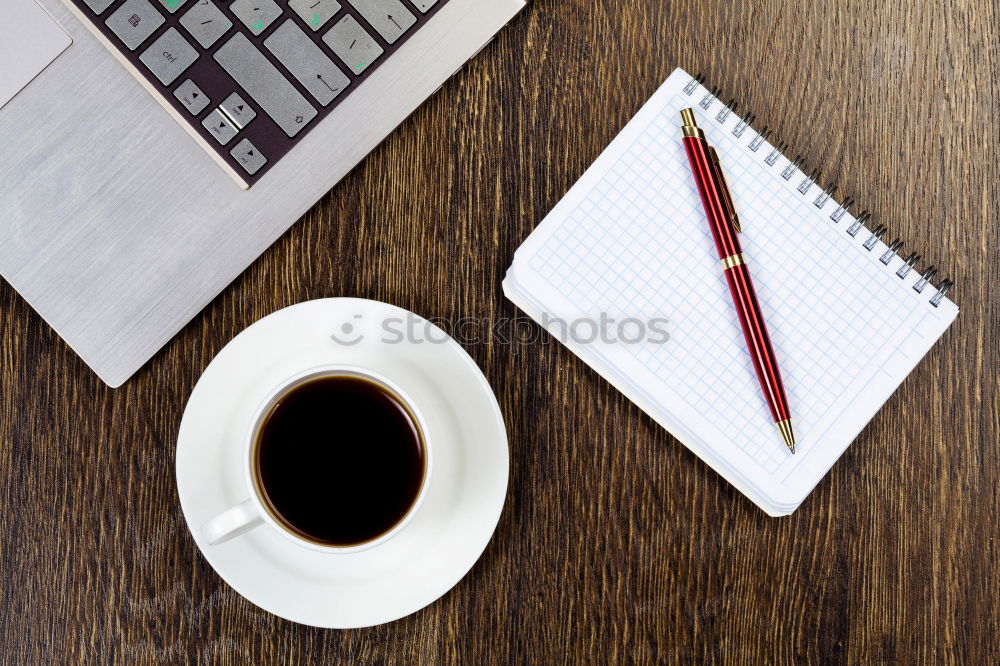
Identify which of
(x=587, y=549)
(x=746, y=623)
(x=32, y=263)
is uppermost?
(x=32, y=263)

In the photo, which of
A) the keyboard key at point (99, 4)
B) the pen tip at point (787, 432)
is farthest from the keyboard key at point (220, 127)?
the pen tip at point (787, 432)

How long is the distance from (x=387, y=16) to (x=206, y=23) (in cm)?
13

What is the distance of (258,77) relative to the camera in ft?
1.81

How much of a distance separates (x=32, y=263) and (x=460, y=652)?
438mm

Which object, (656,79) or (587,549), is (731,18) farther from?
(587,549)

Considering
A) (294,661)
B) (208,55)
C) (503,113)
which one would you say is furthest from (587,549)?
(208,55)

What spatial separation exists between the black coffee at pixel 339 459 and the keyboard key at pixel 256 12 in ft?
0.87

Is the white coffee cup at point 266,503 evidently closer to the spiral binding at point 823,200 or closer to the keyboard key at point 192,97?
the keyboard key at point 192,97

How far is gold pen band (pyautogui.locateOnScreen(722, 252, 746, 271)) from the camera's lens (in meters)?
0.55

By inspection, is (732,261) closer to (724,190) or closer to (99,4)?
(724,190)

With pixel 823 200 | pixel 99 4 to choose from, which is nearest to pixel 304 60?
pixel 99 4

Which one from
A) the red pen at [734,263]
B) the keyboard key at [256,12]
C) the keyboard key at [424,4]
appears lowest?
the red pen at [734,263]

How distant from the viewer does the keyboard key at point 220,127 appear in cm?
55

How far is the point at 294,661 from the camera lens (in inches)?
23.2
